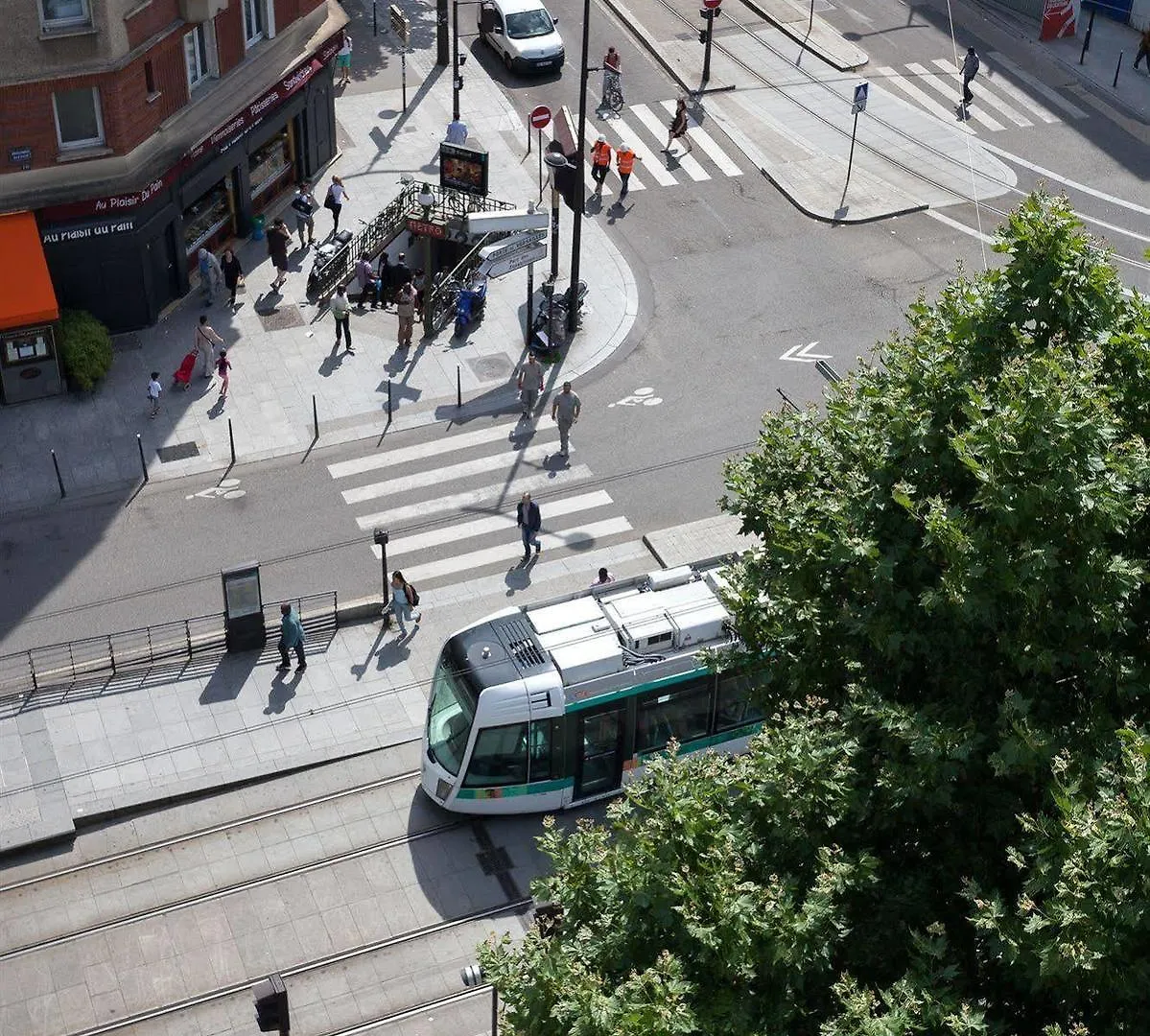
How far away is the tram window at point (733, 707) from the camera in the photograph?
25.8 metres

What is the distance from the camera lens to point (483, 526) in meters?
32.8

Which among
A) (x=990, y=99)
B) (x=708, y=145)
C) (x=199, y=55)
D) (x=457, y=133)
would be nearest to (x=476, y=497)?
(x=199, y=55)

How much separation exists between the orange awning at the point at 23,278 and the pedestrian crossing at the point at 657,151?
51.9 feet

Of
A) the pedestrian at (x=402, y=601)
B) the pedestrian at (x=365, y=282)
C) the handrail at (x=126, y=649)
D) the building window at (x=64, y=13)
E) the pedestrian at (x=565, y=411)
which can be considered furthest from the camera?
the pedestrian at (x=365, y=282)

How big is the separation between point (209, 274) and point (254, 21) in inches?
253

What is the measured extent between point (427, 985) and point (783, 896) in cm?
945

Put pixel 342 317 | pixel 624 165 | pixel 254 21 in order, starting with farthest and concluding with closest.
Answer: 1. pixel 624 165
2. pixel 254 21
3. pixel 342 317

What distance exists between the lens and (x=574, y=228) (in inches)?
1446

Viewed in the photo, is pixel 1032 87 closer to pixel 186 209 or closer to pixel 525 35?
pixel 525 35

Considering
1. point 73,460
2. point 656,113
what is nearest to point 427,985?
point 73,460

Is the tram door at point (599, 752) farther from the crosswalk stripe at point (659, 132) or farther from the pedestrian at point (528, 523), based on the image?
the crosswalk stripe at point (659, 132)

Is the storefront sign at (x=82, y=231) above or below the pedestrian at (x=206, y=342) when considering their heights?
above

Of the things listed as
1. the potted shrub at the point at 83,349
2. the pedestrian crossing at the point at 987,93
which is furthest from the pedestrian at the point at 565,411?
the pedestrian crossing at the point at 987,93

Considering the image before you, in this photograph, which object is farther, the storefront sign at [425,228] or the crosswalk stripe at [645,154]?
the crosswalk stripe at [645,154]
